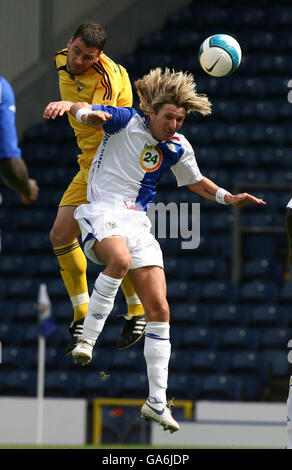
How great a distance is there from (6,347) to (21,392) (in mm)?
850

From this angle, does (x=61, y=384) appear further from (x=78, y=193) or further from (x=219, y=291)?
(x=78, y=193)

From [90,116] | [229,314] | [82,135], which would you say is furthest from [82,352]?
[229,314]

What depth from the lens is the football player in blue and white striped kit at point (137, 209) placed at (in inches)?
261

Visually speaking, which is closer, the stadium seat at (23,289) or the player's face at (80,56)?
the player's face at (80,56)

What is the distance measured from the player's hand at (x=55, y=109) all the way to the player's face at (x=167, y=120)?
0.63 meters

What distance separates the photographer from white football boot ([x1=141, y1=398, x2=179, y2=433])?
21.5ft

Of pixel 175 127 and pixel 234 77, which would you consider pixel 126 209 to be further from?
pixel 234 77

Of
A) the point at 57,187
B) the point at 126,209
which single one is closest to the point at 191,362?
the point at 57,187

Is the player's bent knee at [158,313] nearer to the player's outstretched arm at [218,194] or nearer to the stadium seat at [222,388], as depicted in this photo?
the player's outstretched arm at [218,194]

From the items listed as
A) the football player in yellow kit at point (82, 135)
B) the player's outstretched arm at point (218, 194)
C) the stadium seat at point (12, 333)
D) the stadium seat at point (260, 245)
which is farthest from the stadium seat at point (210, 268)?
the player's outstretched arm at point (218, 194)

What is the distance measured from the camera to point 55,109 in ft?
20.8

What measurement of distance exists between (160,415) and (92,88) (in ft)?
8.09

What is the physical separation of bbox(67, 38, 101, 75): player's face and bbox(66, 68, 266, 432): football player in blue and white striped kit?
440 mm

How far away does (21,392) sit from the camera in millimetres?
15180
